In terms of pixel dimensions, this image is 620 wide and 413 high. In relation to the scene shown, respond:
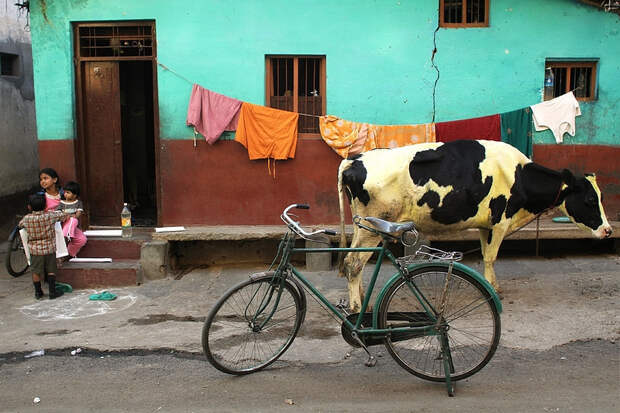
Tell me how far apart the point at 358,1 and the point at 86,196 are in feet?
16.1

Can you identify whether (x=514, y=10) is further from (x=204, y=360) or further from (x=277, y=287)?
(x=204, y=360)

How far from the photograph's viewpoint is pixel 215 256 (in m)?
8.59

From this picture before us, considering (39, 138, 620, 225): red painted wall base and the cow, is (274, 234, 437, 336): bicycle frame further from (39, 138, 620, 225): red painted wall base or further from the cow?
(39, 138, 620, 225): red painted wall base

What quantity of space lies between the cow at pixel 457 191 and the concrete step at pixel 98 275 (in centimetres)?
305

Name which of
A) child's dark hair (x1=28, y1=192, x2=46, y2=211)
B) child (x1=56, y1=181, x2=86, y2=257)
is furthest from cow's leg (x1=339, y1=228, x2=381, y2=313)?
child (x1=56, y1=181, x2=86, y2=257)

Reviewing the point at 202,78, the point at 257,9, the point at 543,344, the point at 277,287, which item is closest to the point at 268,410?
the point at 277,287

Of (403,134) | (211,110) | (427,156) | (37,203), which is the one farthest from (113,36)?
(427,156)

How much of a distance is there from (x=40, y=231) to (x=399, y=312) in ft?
15.2

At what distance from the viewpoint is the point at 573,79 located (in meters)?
8.70

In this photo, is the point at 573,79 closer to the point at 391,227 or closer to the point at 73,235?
the point at 391,227

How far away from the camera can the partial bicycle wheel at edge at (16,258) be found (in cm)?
792

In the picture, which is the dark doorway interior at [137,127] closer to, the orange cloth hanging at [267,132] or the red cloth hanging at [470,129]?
the orange cloth hanging at [267,132]

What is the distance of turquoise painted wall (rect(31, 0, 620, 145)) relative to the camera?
822 centimetres

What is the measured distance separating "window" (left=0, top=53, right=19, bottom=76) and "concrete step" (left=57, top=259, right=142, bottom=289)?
5.66m
